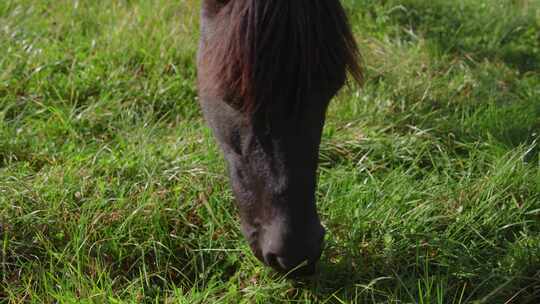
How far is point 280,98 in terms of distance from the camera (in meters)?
2.06

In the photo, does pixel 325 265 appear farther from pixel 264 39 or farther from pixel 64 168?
pixel 64 168

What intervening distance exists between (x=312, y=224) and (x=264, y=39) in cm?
58

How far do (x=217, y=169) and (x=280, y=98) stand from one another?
42.8 inches

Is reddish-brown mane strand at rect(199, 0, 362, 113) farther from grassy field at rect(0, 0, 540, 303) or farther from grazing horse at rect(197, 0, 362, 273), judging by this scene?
grassy field at rect(0, 0, 540, 303)

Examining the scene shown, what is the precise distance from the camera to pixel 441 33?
460 cm

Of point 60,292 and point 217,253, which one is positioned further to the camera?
point 217,253

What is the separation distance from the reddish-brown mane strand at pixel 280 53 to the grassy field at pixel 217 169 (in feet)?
2.50

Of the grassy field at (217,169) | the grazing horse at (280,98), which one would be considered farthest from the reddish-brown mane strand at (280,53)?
the grassy field at (217,169)

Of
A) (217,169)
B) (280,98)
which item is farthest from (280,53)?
(217,169)

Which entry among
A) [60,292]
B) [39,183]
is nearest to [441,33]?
[39,183]

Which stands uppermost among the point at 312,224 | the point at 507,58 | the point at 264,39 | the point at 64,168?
the point at 264,39

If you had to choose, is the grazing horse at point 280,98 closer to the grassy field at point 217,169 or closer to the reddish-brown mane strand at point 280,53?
the reddish-brown mane strand at point 280,53

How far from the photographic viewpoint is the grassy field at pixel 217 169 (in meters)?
2.59

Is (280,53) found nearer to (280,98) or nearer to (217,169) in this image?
(280,98)
